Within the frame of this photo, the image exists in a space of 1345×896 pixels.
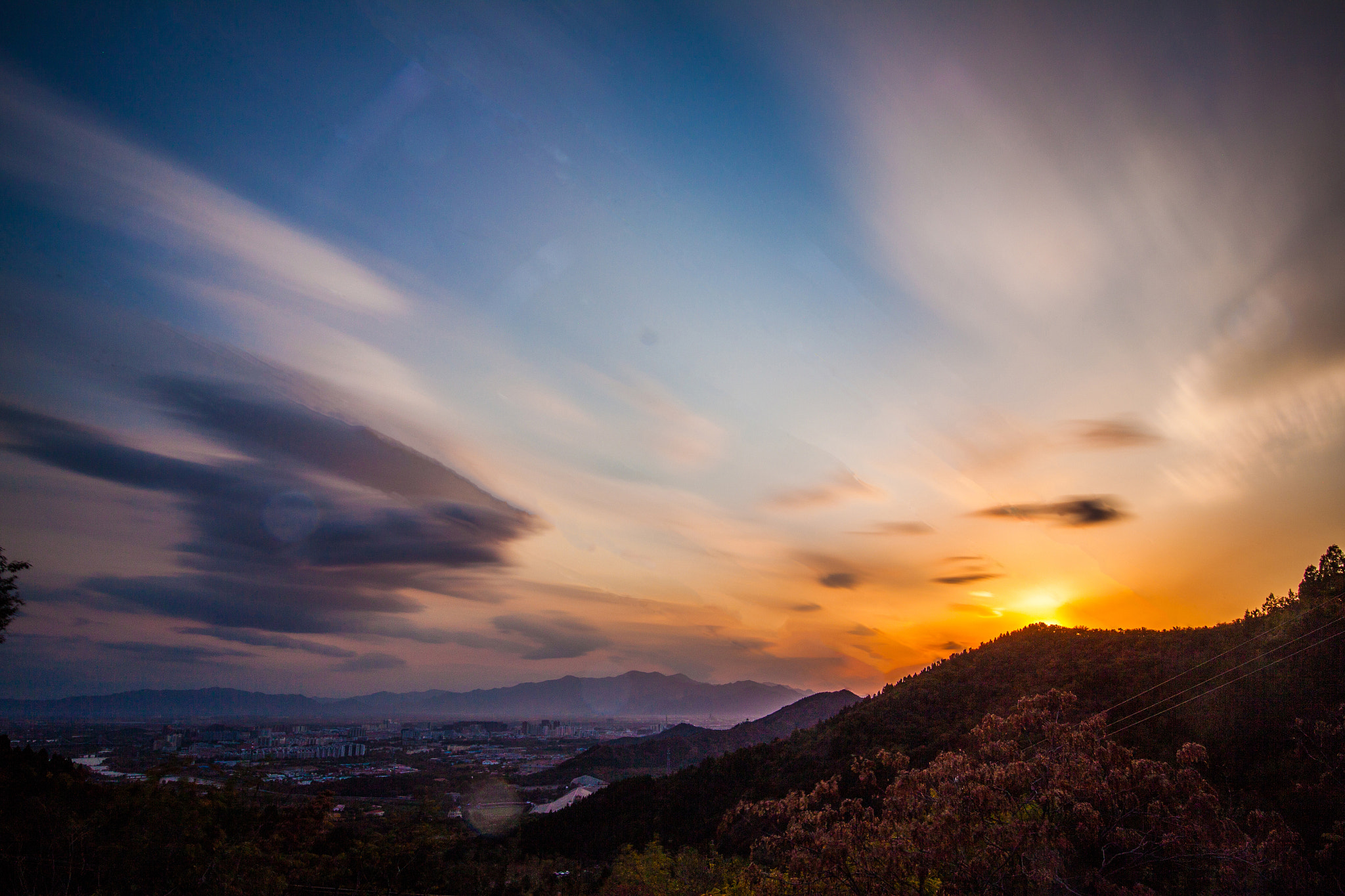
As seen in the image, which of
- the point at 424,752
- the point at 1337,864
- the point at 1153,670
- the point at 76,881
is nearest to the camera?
the point at 1337,864

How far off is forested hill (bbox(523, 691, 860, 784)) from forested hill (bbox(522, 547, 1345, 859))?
29614 millimetres

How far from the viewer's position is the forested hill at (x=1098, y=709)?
22.0 meters

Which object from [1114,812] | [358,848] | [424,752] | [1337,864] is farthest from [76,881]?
[424,752]

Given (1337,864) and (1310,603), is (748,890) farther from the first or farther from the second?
(1310,603)

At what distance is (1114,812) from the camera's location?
8.39m

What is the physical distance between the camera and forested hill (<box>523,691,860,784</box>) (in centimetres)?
7975

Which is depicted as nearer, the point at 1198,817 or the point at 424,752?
the point at 1198,817

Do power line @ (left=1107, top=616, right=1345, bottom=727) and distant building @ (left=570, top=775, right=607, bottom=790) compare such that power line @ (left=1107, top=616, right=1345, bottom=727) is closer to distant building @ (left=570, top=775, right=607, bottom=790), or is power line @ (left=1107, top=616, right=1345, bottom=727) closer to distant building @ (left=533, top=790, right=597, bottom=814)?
distant building @ (left=533, top=790, right=597, bottom=814)

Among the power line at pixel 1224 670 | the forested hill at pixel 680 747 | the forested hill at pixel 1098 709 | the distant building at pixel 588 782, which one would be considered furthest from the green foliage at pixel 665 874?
the forested hill at pixel 680 747

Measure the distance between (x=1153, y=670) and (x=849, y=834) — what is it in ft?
113

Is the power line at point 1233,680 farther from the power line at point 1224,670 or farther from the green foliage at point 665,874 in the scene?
the green foliage at point 665,874

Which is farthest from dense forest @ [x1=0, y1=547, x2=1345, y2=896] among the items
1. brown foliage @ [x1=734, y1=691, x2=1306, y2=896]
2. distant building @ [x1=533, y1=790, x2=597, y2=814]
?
distant building @ [x1=533, y1=790, x2=597, y2=814]

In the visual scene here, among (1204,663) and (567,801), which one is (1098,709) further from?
(567,801)

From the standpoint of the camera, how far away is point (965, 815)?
7.75 meters
